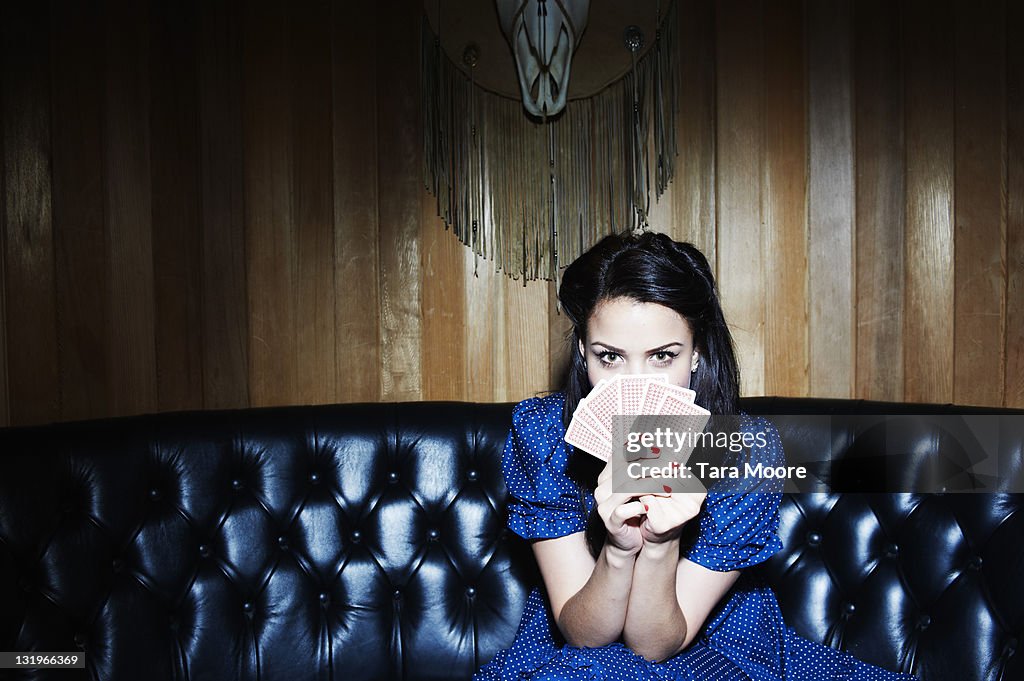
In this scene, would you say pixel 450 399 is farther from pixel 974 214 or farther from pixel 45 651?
pixel 974 214

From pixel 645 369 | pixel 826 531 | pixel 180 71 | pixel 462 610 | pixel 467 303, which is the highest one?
pixel 180 71

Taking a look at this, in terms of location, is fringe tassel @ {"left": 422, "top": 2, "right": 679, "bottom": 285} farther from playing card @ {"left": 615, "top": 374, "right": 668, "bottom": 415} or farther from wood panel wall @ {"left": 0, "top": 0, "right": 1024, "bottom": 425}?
playing card @ {"left": 615, "top": 374, "right": 668, "bottom": 415}

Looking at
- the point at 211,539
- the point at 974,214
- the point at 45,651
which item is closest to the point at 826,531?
the point at 974,214

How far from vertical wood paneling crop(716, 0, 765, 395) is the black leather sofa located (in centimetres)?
40

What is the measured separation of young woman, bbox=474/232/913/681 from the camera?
1.33 meters

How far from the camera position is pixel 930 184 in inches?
82.9

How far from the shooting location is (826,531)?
5.79 ft

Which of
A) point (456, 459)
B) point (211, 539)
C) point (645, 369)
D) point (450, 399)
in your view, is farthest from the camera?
point (450, 399)

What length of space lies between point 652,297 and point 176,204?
136 cm

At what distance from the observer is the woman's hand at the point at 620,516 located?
1212 mm

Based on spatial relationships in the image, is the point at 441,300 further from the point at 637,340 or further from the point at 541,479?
the point at 637,340

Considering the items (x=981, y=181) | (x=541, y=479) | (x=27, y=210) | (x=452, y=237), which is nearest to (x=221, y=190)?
(x=27, y=210)

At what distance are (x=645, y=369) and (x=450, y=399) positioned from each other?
91 cm

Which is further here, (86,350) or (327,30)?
(327,30)
